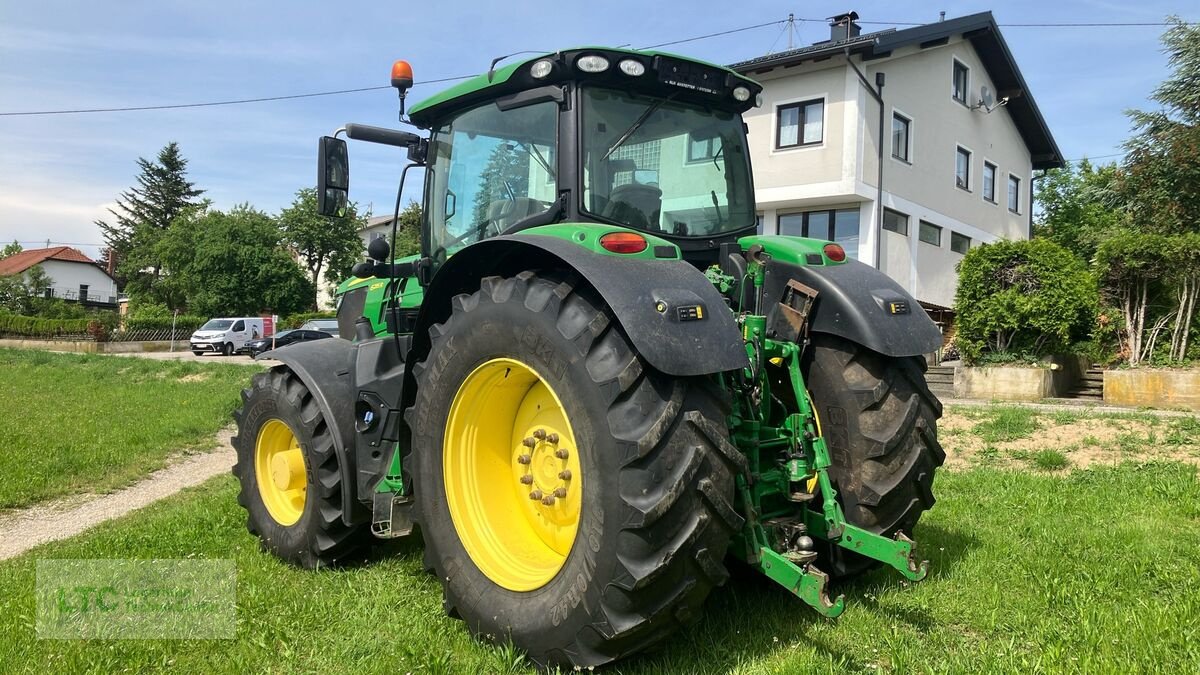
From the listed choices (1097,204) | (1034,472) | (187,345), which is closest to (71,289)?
(187,345)

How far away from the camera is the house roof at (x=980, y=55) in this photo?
17.7 metres

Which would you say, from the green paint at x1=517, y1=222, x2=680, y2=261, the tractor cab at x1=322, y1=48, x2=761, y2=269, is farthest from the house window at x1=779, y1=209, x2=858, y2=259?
Answer: the green paint at x1=517, y1=222, x2=680, y2=261

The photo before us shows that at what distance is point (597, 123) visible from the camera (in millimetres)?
3643

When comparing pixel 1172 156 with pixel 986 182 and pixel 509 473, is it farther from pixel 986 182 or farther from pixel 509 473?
pixel 509 473

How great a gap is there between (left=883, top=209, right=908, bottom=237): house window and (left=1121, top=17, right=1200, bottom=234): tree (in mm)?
5648

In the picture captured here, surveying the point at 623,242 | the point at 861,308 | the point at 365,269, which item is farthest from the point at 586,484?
the point at 365,269

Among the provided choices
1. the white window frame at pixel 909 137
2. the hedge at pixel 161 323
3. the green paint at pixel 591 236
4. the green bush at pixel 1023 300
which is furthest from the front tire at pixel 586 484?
the hedge at pixel 161 323

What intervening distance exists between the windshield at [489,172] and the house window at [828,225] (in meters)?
15.6

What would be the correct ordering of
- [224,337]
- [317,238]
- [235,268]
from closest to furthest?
[224,337]
[235,268]
[317,238]

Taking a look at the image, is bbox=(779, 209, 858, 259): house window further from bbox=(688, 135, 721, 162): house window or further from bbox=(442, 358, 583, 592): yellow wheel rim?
bbox=(442, 358, 583, 592): yellow wheel rim

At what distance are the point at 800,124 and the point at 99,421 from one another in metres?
15.1

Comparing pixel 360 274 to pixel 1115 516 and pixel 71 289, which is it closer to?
pixel 1115 516

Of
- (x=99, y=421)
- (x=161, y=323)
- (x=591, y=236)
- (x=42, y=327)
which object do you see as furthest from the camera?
(x=161, y=323)

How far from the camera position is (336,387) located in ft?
14.9
